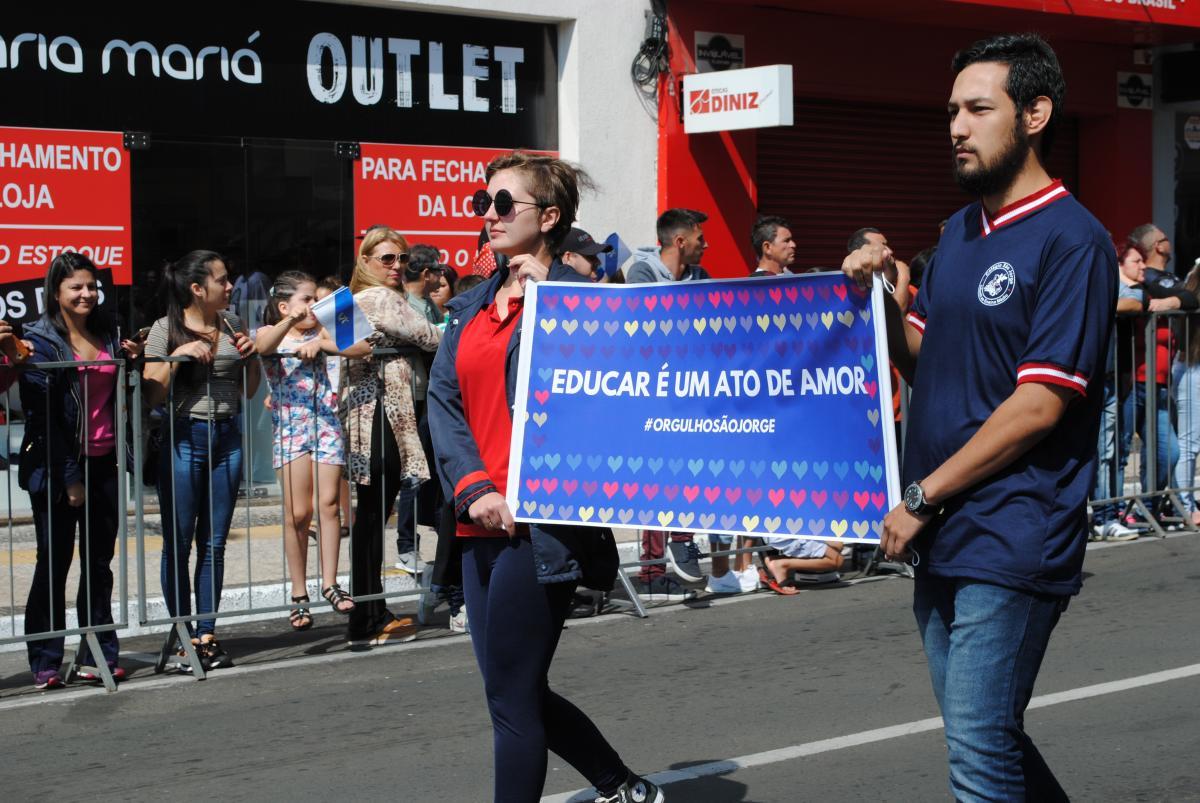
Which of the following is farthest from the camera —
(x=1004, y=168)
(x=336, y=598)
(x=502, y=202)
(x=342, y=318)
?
(x=336, y=598)

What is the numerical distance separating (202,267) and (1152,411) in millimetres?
7117

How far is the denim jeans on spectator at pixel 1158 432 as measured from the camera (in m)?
11.6

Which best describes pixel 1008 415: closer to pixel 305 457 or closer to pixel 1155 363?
pixel 305 457

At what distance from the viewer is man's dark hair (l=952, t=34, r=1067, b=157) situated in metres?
3.54

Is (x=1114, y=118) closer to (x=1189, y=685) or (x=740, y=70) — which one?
(x=740, y=70)

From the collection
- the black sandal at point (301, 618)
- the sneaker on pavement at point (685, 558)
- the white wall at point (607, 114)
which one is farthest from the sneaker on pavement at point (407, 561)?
the white wall at point (607, 114)

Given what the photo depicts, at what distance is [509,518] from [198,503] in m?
4.16

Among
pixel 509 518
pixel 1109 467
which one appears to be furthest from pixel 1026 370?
pixel 1109 467

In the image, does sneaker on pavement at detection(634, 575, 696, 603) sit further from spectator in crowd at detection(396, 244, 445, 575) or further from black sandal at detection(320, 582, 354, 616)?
black sandal at detection(320, 582, 354, 616)

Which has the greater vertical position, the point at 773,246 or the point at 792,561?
the point at 773,246

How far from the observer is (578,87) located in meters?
14.0

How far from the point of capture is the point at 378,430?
8.43 metres

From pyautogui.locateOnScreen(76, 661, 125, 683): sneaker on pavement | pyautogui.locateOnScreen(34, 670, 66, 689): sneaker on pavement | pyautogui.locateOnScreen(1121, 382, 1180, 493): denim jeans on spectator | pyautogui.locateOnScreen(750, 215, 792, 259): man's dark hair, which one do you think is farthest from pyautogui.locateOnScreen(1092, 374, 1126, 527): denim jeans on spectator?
pyautogui.locateOnScreen(34, 670, 66, 689): sneaker on pavement

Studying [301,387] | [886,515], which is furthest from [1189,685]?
[301,387]
